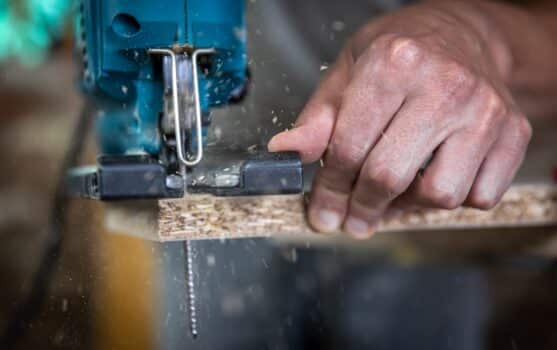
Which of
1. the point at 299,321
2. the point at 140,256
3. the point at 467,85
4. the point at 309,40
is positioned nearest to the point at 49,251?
the point at 140,256

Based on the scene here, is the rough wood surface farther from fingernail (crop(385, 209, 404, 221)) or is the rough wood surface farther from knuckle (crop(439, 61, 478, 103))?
knuckle (crop(439, 61, 478, 103))

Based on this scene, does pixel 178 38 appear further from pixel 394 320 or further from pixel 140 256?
pixel 394 320

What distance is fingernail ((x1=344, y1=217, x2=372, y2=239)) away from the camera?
80 centimetres

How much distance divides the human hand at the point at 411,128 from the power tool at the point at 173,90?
3.1 inches

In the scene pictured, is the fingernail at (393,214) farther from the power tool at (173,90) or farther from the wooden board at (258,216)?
the power tool at (173,90)

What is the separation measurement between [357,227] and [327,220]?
37mm

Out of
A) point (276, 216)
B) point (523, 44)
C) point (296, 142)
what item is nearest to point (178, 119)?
point (296, 142)

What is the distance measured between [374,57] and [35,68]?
60.0 inches

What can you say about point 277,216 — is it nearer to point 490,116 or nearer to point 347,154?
point 347,154

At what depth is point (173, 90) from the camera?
2.05ft

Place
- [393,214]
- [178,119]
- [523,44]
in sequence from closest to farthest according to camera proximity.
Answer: [178,119], [393,214], [523,44]

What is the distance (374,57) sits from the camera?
708mm

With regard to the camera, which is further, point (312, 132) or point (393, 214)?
point (393, 214)

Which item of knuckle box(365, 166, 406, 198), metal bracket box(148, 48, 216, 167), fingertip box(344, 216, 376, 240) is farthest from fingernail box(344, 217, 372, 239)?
metal bracket box(148, 48, 216, 167)
